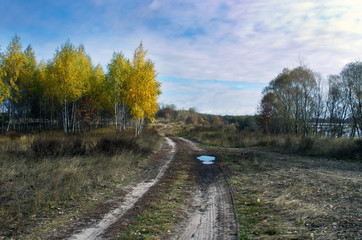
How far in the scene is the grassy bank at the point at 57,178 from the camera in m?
5.13

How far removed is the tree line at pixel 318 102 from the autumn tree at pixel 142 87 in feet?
68.1

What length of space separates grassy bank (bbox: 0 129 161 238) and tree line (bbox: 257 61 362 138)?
25.7 m

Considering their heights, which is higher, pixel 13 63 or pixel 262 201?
pixel 13 63

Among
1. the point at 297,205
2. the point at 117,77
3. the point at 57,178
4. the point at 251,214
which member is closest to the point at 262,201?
the point at 297,205

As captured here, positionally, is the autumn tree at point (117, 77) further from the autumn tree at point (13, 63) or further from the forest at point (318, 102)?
the forest at point (318, 102)

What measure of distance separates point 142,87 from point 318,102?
25.3m

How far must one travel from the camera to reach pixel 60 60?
23.2 m

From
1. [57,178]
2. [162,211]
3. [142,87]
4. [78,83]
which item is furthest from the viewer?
[78,83]

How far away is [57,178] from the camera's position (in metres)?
7.48

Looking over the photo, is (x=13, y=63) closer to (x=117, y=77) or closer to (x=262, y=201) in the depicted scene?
(x=117, y=77)

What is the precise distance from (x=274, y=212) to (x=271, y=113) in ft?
123

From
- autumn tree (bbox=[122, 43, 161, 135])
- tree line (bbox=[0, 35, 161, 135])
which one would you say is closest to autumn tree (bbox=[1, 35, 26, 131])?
tree line (bbox=[0, 35, 161, 135])

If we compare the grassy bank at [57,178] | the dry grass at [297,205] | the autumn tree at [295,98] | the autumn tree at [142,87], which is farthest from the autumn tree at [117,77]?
the autumn tree at [295,98]

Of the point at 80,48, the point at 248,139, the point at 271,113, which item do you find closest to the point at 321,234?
the point at 248,139
